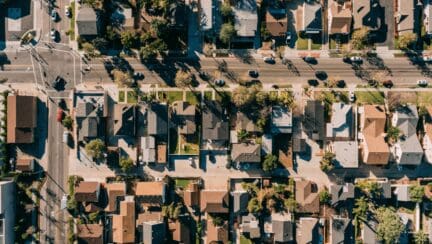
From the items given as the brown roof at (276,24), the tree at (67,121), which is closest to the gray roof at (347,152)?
the brown roof at (276,24)

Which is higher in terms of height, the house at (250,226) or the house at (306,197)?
the house at (306,197)

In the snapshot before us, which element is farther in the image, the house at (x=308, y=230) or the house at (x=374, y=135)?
the house at (x=308, y=230)

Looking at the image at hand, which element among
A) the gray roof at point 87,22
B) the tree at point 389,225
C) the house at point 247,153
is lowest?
the tree at point 389,225

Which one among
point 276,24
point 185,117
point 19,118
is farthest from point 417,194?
A: point 19,118

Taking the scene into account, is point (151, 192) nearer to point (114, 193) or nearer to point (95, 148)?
point (114, 193)

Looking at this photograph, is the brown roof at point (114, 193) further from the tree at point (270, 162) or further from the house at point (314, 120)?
the house at point (314, 120)

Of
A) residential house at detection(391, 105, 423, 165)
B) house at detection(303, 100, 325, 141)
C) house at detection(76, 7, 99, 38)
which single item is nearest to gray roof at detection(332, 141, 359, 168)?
house at detection(303, 100, 325, 141)

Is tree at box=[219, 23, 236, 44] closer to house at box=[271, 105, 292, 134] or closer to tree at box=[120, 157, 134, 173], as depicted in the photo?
house at box=[271, 105, 292, 134]
